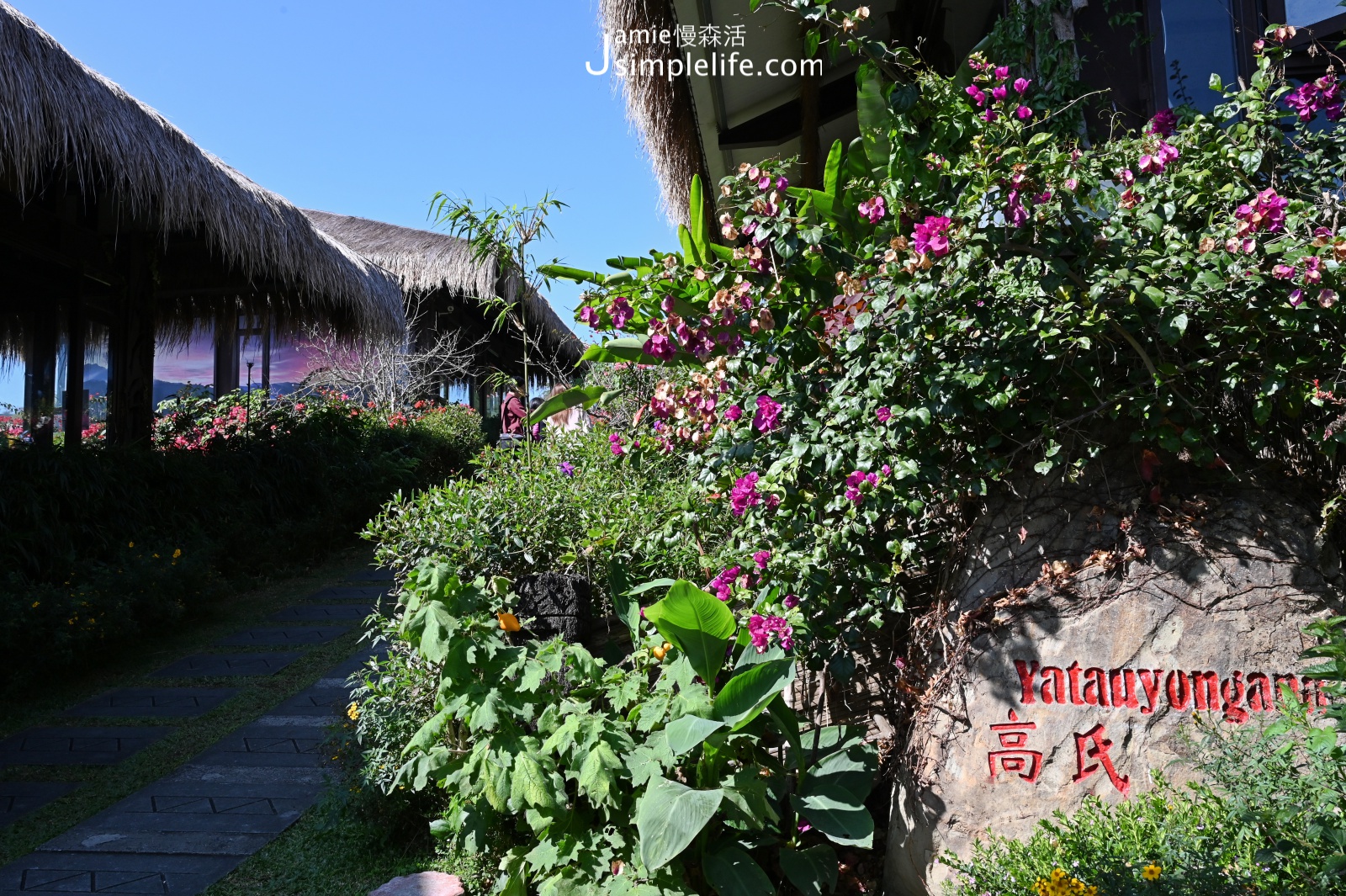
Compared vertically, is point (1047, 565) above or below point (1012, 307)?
below

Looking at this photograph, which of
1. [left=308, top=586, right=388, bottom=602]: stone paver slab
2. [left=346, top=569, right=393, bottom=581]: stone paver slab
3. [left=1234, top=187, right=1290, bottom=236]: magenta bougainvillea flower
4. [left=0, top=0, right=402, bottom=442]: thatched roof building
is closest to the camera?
[left=1234, top=187, right=1290, bottom=236]: magenta bougainvillea flower

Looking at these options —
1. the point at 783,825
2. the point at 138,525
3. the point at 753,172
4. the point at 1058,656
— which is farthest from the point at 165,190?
the point at 1058,656

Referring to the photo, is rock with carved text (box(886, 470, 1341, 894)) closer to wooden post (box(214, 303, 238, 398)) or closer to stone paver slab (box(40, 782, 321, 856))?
stone paver slab (box(40, 782, 321, 856))

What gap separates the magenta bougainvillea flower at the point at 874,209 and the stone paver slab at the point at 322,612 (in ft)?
16.6

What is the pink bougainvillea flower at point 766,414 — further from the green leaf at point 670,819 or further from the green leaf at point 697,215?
the green leaf at point 697,215

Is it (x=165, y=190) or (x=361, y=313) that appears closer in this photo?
(x=165, y=190)

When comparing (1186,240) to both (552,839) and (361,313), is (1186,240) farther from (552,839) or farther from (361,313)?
(361,313)

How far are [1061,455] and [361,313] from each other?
26.6 ft

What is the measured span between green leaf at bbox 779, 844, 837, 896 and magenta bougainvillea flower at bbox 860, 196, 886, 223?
1858 millimetres

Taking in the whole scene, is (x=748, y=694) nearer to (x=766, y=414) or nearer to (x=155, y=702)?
(x=766, y=414)

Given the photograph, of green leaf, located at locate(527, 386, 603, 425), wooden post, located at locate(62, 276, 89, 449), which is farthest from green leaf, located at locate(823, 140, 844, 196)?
wooden post, located at locate(62, 276, 89, 449)

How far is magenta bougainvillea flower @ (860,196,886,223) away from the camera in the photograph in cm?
266

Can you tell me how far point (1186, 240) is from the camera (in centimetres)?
236

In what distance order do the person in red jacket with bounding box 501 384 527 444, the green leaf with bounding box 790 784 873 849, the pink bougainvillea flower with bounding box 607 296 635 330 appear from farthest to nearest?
the person in red jacket with bounding box 501 384 527 444 → the pink bougainvillea flower with bounding box 607 296 635 330 → the green leaf with bounding box 790 784 873 849
